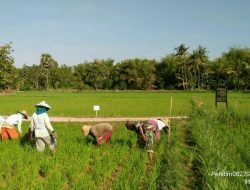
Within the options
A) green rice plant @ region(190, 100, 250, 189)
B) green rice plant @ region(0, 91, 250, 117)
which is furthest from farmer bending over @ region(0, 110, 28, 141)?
green rice plant @ region(0, 91, 250, 117)

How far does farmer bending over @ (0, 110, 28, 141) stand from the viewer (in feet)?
33.9

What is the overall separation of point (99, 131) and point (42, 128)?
142cm

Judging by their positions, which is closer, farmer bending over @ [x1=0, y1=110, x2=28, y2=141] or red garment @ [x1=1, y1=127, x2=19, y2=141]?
farmer bending over @ [x1=0, y1=110, x2=28, y2=141]

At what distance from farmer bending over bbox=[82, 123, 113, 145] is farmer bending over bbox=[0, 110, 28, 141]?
2.01m

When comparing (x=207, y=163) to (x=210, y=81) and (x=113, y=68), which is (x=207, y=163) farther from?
(x=113, y=68)

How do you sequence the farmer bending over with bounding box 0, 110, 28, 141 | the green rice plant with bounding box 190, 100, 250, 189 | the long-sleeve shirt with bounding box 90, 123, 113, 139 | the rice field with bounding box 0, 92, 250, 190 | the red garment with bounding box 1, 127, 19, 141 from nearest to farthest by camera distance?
the green rice plant with bounding box 190, 100, 250, 189 → the rice field with bounding box 0, 92, 250, 190 → the long-sleeve shirt with bounding box 90, 123, 113, 139 → the farmer bending over with bounding box 0, 110, 28, 141 → the red garment with bounding box 1, 127, 19, 141

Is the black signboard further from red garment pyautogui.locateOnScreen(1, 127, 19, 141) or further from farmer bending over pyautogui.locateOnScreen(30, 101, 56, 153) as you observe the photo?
farmer bending over pyautogui.locateOnScreen(30, 101, 56, 153)

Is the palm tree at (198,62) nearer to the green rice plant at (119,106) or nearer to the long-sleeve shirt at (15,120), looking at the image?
the green rice plant at (119,106)

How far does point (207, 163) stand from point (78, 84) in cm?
6864

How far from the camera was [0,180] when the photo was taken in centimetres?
695

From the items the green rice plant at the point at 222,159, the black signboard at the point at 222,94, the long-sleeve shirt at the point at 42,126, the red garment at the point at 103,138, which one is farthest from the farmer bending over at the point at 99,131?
the black signboard at the point at 222,94

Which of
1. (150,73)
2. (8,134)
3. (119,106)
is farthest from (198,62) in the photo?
(8,134)

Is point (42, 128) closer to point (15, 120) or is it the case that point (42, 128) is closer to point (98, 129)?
point (98, 129)

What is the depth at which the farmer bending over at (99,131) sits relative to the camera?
9297mm
